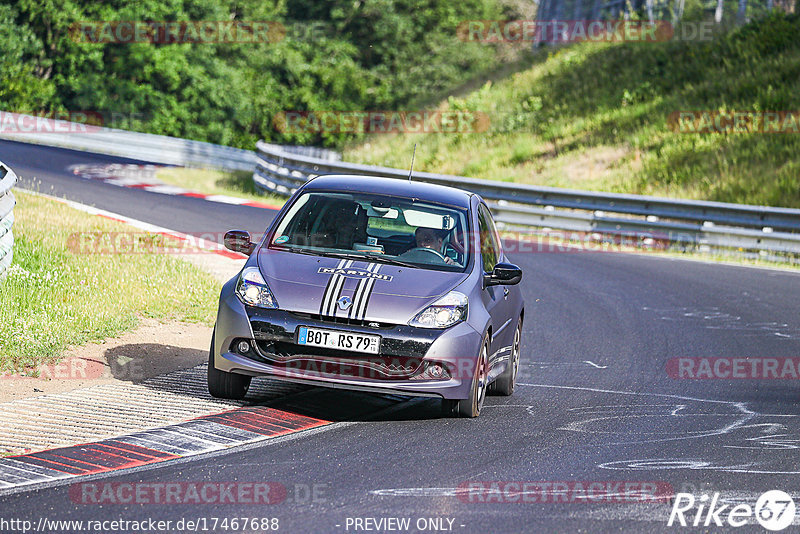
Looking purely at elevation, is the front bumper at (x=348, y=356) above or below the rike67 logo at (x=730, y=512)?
above

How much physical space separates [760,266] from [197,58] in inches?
1536

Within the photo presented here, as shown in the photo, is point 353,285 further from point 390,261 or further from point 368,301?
point 390,261

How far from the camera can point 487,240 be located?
8875mm

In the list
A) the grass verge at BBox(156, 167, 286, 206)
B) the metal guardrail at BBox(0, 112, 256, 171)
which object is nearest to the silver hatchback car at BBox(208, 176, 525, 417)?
the grass verge at BBox(156, 167, 286, 206)

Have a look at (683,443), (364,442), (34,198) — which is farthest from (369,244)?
(34,198)

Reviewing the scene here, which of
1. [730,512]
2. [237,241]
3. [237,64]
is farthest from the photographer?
[237,64]

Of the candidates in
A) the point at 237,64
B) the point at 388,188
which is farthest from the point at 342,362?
the point at 237,64

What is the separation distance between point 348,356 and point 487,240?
2.12 meters

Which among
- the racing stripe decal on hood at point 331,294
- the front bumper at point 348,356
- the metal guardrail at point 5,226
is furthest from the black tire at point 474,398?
the metal guardrail at point 5,226

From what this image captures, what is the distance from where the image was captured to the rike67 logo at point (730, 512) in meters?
5.48

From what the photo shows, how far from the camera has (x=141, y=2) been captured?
51.6m

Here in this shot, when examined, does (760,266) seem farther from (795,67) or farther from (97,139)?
(97,139)

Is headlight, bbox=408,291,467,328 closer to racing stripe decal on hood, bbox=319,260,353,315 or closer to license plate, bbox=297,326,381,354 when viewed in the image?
license plate, bbox=297,326,381,354

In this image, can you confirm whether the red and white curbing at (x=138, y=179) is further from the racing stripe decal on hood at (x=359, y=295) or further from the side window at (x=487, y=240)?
the racing stripe decal on hood at (x=359, y=295)
